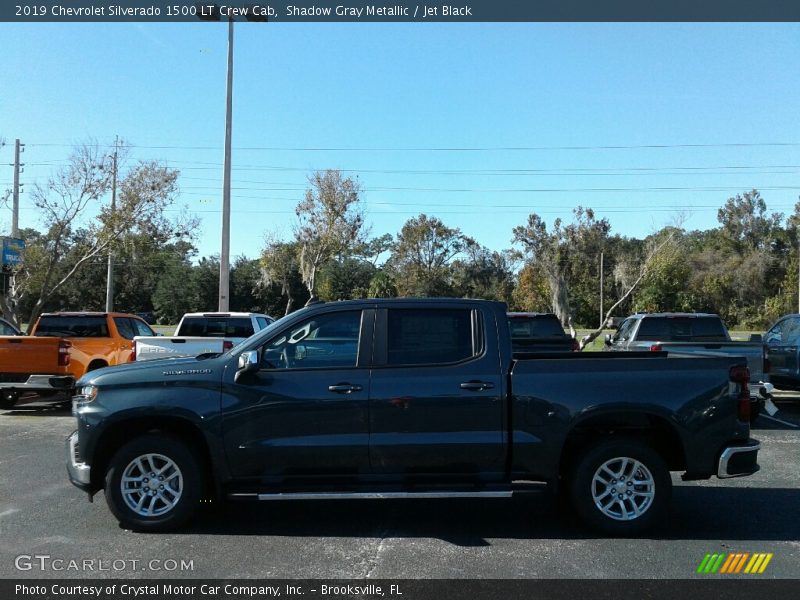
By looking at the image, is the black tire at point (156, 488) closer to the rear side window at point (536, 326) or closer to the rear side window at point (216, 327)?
the rear side window at point (216, 327)

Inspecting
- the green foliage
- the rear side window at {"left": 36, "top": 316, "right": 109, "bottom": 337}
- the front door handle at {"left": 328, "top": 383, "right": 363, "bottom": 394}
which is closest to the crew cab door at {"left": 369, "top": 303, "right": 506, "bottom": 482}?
the front door handle at {"left": 328, "top": 383, "right": 363, "bottom": 394}

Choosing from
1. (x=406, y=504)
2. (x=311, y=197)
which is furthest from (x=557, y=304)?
(x=406, y=504)

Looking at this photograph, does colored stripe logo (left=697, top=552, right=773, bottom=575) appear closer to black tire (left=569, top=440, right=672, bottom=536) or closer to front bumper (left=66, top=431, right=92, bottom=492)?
black tire (left=569, top=440, right=672, bottom=536)

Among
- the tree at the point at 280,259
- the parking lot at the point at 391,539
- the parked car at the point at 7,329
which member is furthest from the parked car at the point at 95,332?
the tree at the point at 280,259

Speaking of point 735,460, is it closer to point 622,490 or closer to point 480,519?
point 622,490

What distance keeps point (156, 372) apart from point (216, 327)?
769 cm

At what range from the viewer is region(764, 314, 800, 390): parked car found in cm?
1335

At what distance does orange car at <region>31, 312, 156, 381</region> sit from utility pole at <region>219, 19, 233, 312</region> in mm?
6943

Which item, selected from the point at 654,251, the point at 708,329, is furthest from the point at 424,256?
the point at 708,329

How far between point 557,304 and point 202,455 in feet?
106

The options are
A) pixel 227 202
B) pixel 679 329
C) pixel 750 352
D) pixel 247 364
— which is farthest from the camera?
pixel 227 202

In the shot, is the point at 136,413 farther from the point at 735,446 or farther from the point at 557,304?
the point at 557,304

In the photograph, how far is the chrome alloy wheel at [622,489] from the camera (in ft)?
18.9

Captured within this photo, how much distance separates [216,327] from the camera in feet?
43.8
